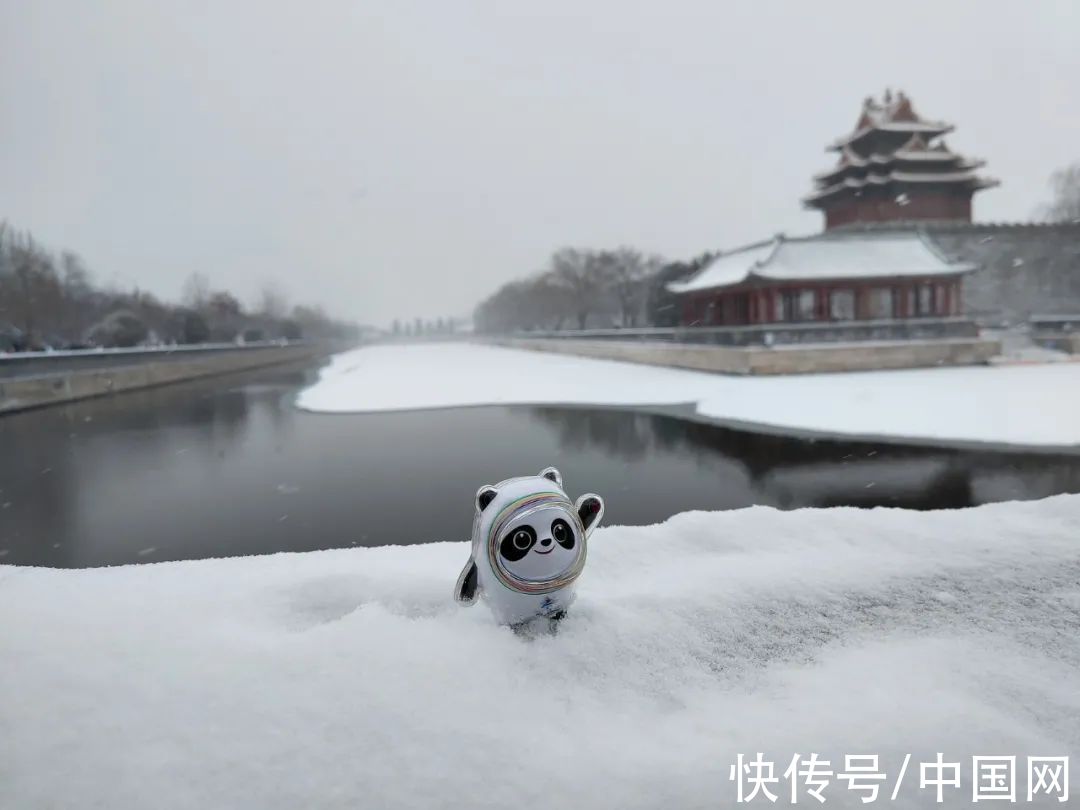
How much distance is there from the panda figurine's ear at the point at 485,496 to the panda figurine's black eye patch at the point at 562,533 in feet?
1.30

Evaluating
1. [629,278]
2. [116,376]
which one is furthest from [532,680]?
[629,278]

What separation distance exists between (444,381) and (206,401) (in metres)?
9.10

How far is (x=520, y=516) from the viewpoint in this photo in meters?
3.42

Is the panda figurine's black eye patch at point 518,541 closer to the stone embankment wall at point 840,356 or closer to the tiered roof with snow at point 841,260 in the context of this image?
the stone embankment wall at point 840,356

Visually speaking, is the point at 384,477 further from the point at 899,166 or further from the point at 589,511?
the point at 899,166

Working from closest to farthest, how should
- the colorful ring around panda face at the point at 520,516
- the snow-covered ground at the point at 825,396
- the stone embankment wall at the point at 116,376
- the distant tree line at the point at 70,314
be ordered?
the colorful ring around panda face at the point at 520,516
the snow-covered ground at the point at 825,396
the stone embankment wall at the point at 116,376
the distant tree line at the point at 70,314

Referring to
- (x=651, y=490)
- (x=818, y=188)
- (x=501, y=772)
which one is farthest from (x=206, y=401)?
(x=818, y=188)

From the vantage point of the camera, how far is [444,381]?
27.8 m

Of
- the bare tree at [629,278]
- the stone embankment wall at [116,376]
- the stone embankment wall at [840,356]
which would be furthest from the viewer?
the bare tree at [629,278]

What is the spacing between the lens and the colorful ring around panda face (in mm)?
3439

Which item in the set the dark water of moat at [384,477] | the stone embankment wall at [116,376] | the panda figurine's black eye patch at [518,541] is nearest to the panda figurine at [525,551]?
the panda figurine's black eye patch at [518,541]

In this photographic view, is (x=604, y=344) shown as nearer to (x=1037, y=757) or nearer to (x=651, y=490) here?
(x=651, y=490)

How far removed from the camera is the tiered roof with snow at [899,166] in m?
42.5

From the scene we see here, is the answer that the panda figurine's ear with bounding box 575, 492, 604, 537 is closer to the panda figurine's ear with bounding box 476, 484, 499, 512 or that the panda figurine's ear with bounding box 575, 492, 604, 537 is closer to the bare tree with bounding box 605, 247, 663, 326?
the panda figurine's ear with bounding box 476, 484, 499, 512
